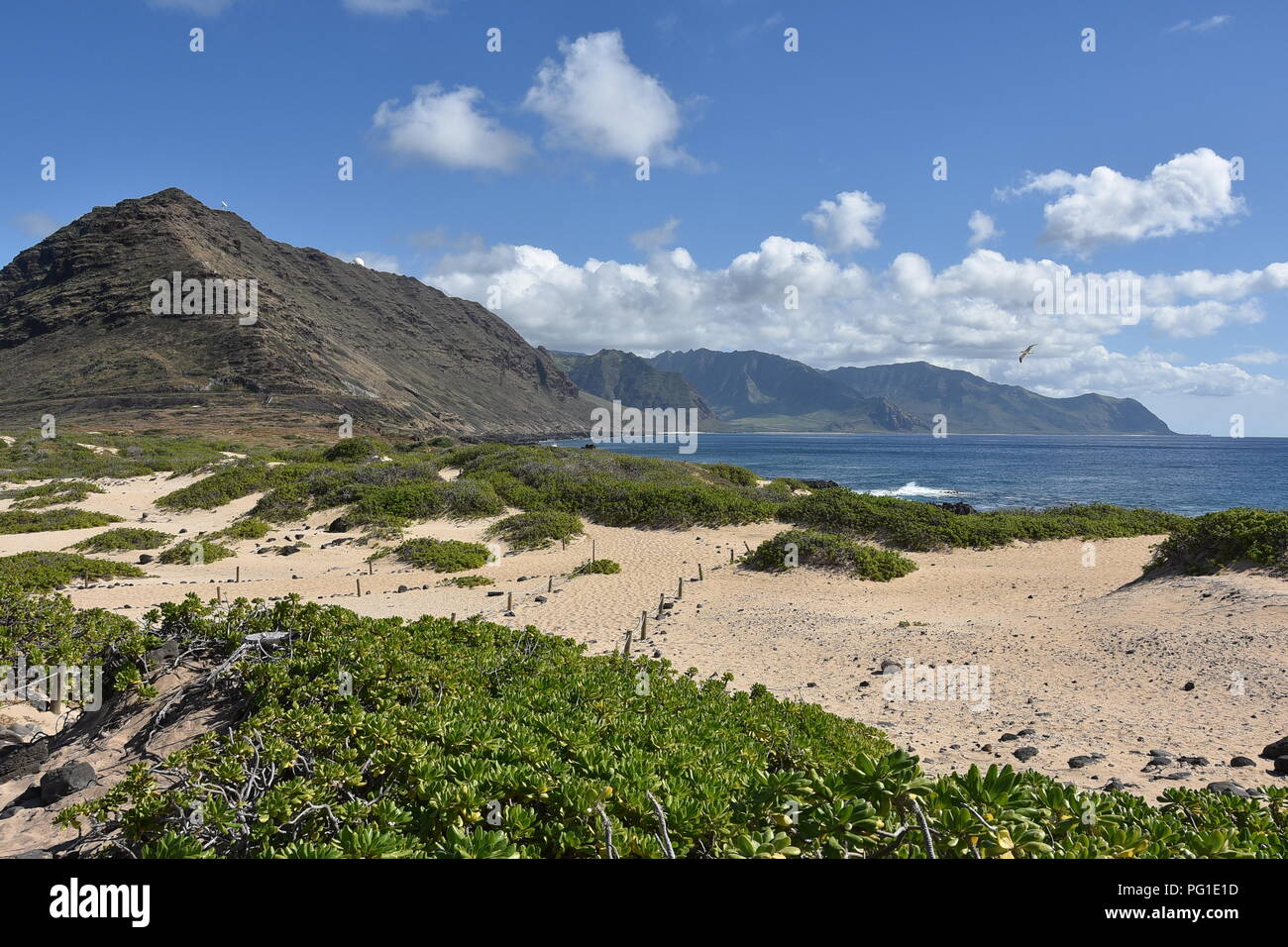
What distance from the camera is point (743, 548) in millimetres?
20766

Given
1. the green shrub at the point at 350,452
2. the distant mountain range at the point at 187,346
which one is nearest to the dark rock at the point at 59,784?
the green shrub at the point at 350,452

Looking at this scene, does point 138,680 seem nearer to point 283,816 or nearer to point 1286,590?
point 283,816

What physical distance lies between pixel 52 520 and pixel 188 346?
3235 inches

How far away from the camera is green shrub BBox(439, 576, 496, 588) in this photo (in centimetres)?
1646

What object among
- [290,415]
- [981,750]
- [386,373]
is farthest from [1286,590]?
[386,373]

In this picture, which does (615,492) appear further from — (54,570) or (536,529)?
(54,570)

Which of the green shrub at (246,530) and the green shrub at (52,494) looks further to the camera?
the green shrub at (52,494)

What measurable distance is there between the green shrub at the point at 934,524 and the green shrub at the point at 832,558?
3183 mm

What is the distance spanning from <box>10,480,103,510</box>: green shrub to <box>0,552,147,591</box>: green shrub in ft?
43.2

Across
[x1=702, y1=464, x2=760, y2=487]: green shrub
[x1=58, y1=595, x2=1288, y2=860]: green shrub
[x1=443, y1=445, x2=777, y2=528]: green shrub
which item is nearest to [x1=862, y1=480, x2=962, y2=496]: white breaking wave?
[x1=702, y1=464, x2=760, y2=487]: green shrub

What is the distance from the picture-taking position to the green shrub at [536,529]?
21375 mm

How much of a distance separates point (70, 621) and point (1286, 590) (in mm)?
19837

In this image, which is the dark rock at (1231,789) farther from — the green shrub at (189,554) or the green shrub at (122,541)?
the green shrub at (122,541)

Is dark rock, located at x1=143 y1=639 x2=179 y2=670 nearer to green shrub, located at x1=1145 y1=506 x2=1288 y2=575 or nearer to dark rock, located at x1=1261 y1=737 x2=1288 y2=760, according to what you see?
dark rock, located at x1=1261 y1=737 x2=1288 y2=760
